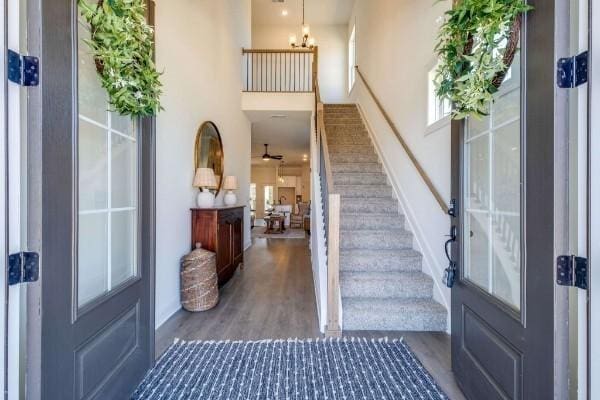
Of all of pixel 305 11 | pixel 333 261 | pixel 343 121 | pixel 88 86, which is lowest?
pixel 333 261

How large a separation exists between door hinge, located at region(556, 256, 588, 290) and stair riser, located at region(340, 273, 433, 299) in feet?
6.13

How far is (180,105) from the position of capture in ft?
10.0

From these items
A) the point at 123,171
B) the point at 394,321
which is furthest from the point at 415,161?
the point at 123,171

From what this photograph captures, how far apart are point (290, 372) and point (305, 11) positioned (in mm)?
8715

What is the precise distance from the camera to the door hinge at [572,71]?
38.2 inches

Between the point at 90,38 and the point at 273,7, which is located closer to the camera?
the point at 90,38

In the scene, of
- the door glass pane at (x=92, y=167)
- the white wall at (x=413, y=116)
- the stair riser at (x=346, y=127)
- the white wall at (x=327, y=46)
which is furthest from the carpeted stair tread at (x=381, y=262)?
the white wall at (x=327, y=46)

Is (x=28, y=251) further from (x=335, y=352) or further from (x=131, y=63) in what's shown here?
(x=335, y=352)

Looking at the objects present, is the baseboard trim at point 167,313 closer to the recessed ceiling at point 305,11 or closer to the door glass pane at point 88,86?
the door glass pane at point 88,86

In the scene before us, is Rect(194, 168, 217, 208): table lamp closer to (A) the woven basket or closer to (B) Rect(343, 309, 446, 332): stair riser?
(A) the woven basket

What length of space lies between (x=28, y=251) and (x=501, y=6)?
206 centimetres

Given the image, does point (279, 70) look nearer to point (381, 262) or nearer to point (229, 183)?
point (229, 183)

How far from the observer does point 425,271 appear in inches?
117

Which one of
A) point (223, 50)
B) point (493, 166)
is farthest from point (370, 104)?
point (493, 166)
